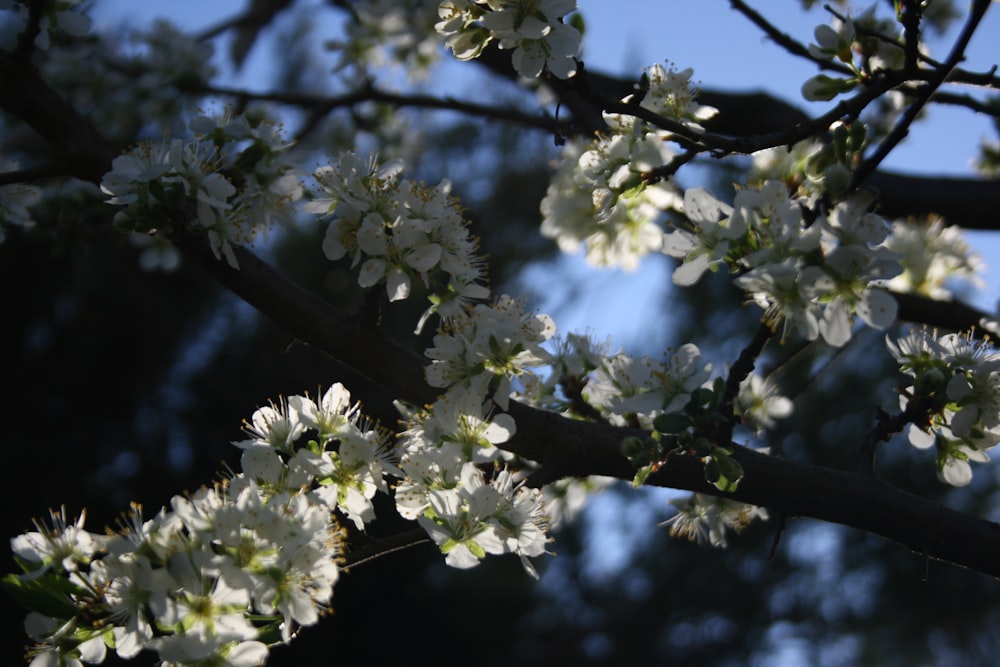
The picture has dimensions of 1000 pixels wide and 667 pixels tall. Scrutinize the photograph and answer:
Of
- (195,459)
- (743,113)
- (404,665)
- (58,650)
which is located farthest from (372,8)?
(404,665)

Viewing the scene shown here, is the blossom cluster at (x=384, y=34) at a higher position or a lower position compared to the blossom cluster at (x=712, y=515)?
higher

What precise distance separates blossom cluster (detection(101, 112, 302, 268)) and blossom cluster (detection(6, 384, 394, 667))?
41 cm

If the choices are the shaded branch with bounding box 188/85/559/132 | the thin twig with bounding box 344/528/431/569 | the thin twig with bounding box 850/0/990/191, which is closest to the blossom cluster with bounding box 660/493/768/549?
the thin twig with bounding box 344/528/431/569

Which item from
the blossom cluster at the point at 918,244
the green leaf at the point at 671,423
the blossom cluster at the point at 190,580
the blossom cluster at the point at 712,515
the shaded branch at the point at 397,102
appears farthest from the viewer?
the shaded branch at the point at 397,102

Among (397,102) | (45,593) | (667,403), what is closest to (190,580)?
(45,593)

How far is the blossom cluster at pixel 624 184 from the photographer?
138 cm

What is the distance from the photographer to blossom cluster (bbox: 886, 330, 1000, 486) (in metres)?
1.22

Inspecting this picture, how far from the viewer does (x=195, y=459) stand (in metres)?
7.21

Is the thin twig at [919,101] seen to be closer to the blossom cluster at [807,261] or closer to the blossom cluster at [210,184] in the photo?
the blossom cluster at [807,261]

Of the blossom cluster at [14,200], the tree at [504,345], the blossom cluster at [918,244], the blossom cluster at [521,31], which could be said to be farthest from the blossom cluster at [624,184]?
the blossom cluster at [14,200]

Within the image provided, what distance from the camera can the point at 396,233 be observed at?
127 cm

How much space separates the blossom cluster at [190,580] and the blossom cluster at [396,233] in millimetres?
359

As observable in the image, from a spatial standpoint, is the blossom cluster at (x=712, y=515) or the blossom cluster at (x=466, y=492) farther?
the blossom cluster at (x=712, y=515)

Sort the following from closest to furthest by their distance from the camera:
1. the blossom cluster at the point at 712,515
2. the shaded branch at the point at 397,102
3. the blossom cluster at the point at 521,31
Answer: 1. the blossom cluster at the point at 521,31
2. the blossom cluster at the point at 712,515
3. the shaded branch at the point at 397,102
